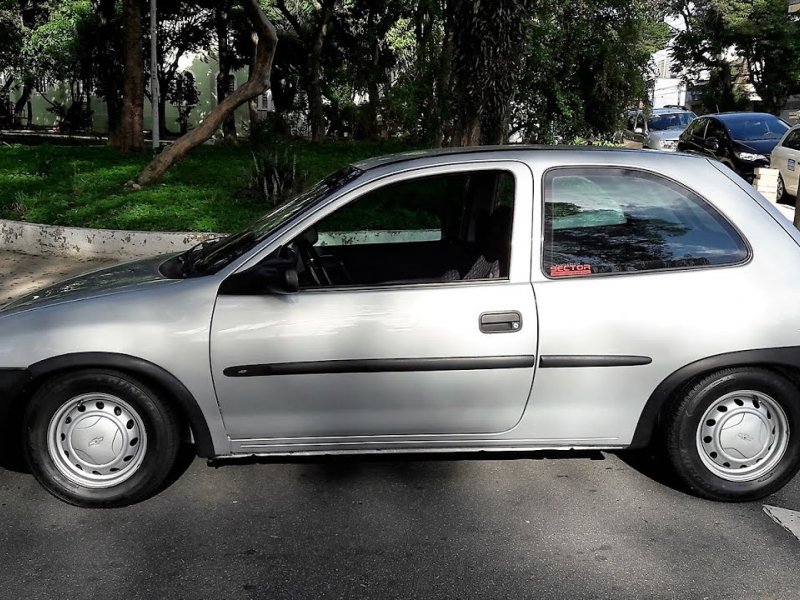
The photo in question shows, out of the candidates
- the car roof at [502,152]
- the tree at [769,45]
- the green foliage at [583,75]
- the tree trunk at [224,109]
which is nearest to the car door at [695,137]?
the green foliage at [583,75]

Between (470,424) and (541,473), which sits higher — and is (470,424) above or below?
above

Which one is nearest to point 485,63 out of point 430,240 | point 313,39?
point 430,240

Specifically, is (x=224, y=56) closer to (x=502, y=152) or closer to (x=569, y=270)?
(x=502, y=152)

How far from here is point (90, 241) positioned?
9484mm

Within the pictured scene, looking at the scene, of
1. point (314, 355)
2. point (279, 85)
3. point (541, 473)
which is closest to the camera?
point (314, 355)

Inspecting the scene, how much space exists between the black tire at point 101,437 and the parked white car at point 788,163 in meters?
12.4

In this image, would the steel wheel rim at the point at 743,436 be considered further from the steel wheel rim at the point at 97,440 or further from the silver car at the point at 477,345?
the steel wheel rim at the point at 97,440

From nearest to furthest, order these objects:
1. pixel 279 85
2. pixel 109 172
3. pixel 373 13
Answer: pixel 109 172 < pixel 373 13 < pixel 279 85

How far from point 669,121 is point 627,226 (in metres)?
24.4

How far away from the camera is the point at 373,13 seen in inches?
928

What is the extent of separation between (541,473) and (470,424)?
688mm

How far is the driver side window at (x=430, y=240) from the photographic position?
12.7 feet

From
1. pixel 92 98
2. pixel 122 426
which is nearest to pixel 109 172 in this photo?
pixel 122 426

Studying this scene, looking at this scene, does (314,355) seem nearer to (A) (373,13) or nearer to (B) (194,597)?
(B) (194,597)
